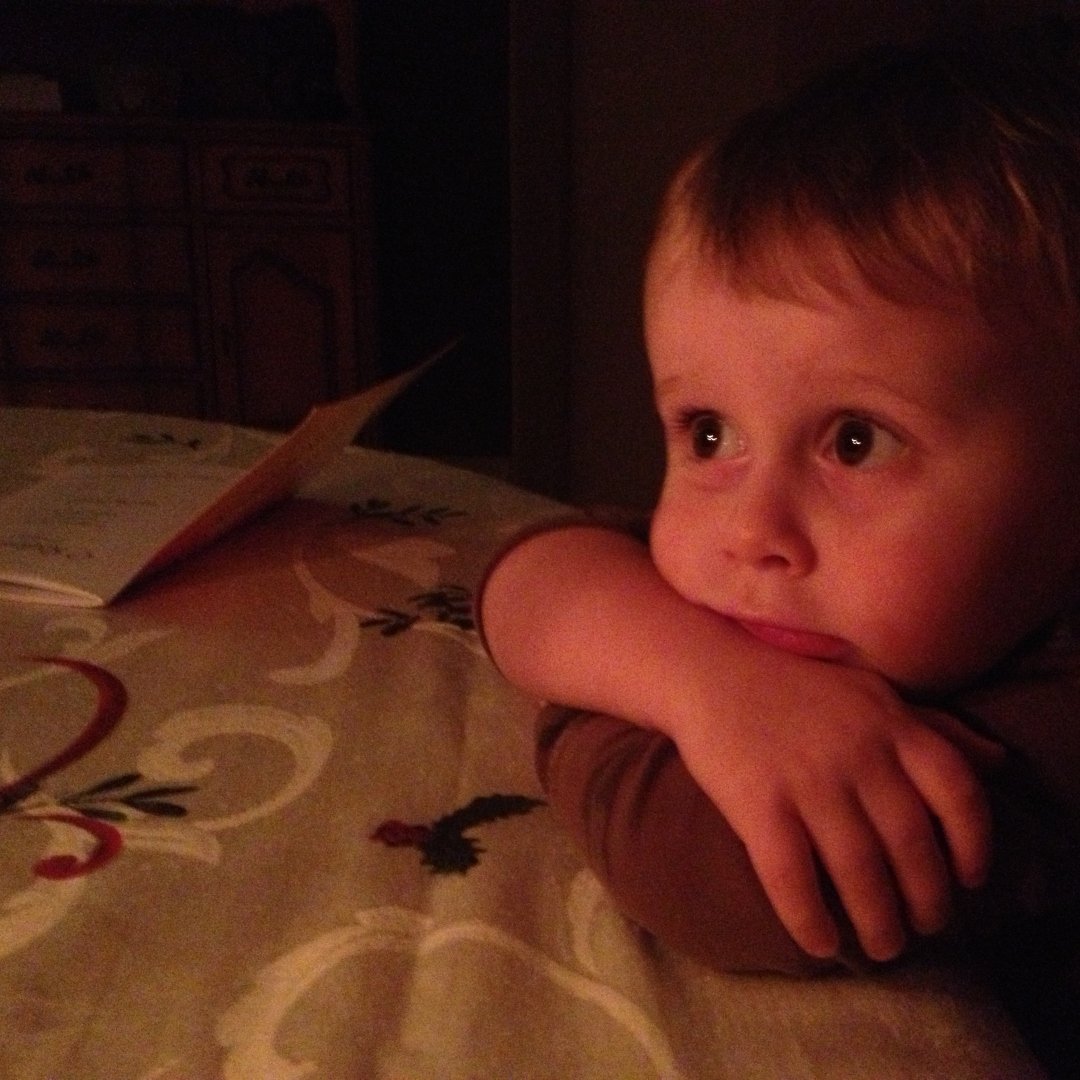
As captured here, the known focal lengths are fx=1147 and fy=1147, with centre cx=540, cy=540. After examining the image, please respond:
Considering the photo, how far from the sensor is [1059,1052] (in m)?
0.39

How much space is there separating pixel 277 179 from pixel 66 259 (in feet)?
1.58

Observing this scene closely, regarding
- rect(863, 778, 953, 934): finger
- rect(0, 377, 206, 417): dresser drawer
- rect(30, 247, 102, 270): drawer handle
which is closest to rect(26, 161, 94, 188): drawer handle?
rect(30, 247, 102, 270): drawer handle

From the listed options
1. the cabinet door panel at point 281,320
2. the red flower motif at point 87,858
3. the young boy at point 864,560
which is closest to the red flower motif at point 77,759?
the red flower motif at point 87,858

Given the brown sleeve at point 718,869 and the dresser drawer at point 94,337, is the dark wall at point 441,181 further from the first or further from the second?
the brown sleeve at point 718,869

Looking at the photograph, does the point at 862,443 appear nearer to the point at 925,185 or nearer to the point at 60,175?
the point at 925,185

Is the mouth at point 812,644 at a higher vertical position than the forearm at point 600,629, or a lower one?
higher

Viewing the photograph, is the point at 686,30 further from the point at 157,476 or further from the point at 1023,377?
the point at 1023,377

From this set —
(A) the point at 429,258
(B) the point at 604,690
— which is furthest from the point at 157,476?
(A) the point at 429,258

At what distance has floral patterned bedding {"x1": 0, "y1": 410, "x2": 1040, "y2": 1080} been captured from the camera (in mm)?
281

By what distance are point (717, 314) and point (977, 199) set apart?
79 millimetres

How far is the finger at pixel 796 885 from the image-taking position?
28 centimetres

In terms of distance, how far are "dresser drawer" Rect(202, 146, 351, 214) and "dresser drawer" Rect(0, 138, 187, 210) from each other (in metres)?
0.07

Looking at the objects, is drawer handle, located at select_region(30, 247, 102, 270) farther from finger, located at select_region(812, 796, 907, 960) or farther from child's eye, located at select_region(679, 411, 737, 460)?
finger, located at select_region(812, 796, 907, 960)

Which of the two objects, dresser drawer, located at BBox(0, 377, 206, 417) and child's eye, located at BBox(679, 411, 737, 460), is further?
dresser drawer, located at BBox(0, 377, 206, 417)
